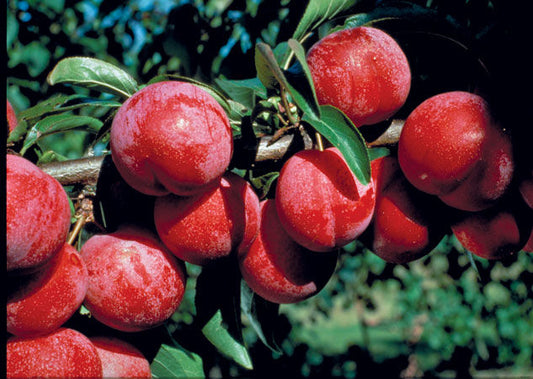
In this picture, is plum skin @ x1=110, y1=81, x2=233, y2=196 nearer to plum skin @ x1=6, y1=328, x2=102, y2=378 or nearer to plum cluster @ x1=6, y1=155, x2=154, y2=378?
plum cluster @ x1=6, y1=155, x2=154, y2=378

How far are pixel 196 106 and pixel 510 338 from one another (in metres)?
2.93

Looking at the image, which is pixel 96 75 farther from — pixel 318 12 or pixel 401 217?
pixel 401 217

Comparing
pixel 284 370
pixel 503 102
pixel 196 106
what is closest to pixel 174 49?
pixel 196 106

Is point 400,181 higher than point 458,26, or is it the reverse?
point 458,26

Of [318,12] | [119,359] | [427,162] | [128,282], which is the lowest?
[119,359]

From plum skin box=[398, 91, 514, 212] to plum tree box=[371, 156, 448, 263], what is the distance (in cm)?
6

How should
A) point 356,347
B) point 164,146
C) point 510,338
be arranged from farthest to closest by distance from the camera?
point 510,338
point 356,347
point 164,146

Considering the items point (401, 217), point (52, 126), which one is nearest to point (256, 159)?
point (401, 217)

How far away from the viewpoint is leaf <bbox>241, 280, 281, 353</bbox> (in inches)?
34.4

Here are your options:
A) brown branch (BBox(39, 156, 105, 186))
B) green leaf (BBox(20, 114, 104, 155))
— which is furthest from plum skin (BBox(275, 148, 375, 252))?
green leaf (BBox(20, 114, 104, 155))

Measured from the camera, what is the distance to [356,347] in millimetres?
2377

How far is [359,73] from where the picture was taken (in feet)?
2.42

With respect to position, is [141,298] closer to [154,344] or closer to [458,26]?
[154,344]

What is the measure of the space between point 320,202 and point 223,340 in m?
0.34
